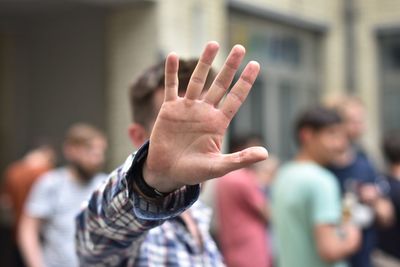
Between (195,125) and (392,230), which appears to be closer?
(195,125)

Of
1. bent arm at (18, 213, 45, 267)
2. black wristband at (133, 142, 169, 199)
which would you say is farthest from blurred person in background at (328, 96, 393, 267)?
black wristband at (133, 142, 169, 199)

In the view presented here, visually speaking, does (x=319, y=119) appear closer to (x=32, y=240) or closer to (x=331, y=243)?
(x=331, y=243)

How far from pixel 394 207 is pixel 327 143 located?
36.4 inches

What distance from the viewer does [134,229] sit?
5.84 ft

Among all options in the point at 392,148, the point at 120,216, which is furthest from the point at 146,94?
the point at 392,148

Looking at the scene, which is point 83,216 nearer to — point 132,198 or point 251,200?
point 132,198

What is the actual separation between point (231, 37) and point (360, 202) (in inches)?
187

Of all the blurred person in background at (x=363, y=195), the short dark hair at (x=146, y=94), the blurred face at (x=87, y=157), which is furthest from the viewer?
the blurred face at (x=87, y=157)

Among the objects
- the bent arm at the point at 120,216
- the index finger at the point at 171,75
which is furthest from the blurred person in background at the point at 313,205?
the index finger at the point at 171,75

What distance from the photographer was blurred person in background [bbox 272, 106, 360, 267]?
3.42 metres

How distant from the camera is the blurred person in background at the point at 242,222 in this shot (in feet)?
16.4

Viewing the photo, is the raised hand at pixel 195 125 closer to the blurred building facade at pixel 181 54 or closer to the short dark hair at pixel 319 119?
the short dark hair at pixel 319 119

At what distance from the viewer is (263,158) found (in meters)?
1.53

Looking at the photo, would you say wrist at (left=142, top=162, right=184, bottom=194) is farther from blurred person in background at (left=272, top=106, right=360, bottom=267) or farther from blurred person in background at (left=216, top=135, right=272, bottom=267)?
blurred person in background at (left=216, top=135, right=272, bottom=267)
